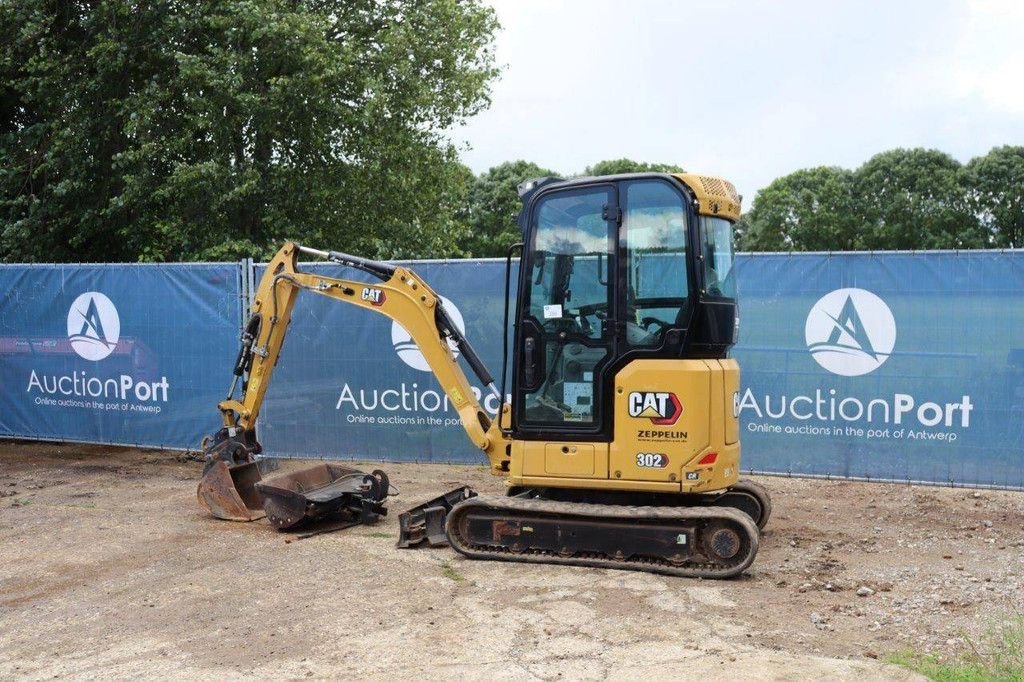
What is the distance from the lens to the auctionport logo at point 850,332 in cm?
924

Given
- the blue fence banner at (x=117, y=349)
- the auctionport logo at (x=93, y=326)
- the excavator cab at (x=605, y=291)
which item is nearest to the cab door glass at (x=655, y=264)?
the excavator cab at (x=605, y=291)

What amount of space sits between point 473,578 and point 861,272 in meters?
4.96

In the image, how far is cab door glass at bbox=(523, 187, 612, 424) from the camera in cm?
709

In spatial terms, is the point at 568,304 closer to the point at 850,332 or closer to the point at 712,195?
the point at 712,195

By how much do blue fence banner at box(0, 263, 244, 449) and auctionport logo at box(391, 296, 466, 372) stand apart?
196cm

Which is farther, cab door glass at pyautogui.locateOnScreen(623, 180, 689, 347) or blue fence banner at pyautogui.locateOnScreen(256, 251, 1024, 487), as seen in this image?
blue fence banner at pyautogui.locateOnScreen(256, 251, 1024, 487)

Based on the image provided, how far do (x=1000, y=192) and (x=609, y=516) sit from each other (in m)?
39.0

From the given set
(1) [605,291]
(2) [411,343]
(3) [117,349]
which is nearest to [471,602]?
(1) [605,291]

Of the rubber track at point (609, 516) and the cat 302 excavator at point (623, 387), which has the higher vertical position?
the cat 302 excavator at point (623, 387)

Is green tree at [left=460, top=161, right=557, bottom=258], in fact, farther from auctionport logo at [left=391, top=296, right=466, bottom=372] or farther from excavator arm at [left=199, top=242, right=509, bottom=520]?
excavator arm at [left=199, top=242, right=509, bottom=520]

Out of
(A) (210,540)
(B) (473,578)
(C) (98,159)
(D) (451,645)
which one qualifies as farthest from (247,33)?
(D) (451,645)

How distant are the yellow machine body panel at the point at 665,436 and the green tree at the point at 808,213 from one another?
36629 mm

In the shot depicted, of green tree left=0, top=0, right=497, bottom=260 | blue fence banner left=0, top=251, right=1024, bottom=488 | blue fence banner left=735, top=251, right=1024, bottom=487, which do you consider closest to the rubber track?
blue fence banner left=0, top=251, right=1024, bottom=488

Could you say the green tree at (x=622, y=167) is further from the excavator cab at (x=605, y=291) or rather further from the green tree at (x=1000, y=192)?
the excavator cab at (x=605, y=291)
